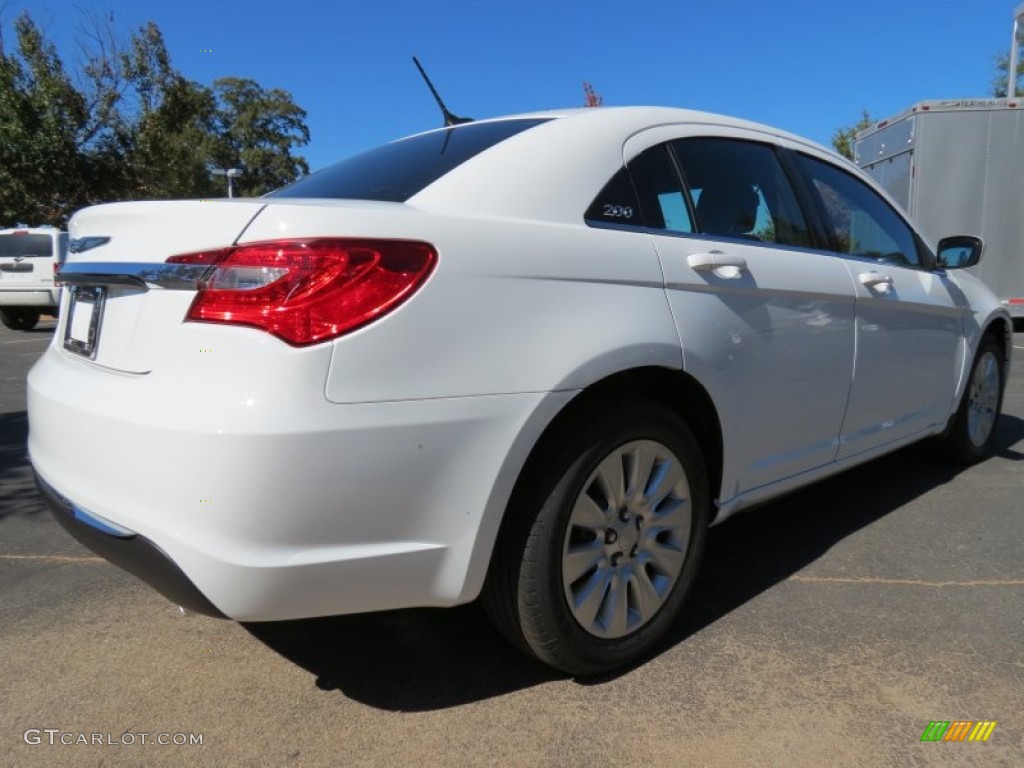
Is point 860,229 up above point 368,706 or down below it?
above

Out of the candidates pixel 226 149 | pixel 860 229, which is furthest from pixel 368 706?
pixel 226 149

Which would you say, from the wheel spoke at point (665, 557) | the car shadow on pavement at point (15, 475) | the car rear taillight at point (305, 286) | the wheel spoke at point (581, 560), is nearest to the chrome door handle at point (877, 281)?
the wheel spoke at point (665, 557)

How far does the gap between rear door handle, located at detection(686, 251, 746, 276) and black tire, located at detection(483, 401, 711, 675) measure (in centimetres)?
47

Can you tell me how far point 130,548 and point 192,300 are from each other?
0.61m

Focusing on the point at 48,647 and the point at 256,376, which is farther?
the point at 48,647

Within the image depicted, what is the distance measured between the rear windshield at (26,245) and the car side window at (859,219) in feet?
46.4

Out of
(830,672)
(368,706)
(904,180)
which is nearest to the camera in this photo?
(368,706)

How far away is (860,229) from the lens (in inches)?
140

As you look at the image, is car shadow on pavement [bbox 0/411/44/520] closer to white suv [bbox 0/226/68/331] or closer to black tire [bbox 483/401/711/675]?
black tire [bbox 483/401/711/675]

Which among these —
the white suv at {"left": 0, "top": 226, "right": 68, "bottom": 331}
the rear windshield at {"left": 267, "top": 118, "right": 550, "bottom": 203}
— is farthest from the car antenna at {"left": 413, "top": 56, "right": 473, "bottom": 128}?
the white suv at {"left": 0, "top": 226, "right": 68, "bottom": 331}

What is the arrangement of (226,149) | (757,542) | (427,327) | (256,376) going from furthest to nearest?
(226,149) < (757,542) < (427,327) < (256,376)

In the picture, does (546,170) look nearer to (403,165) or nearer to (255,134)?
(403,165)

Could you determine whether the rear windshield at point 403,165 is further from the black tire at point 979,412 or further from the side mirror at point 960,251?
the black tire at point 979,412

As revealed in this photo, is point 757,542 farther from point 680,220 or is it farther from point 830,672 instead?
point 680,220
